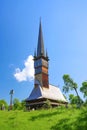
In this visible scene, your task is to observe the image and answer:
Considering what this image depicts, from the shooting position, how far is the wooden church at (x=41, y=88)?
60594 millimetres

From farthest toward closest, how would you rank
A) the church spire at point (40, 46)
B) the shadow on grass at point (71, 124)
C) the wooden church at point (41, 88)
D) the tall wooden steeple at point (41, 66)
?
1. the church spire at point (40, 46)
2. the tall wooden steeple at point (41, 66)
3. the wooden church at point (41, 88)
4. the shadow on grass at point (71, 124)

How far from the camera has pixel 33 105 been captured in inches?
2411

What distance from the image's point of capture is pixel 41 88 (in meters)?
63.2

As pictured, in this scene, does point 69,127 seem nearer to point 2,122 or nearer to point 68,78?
point 2,122

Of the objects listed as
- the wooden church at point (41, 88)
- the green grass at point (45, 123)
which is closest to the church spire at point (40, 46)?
the wooden church at point (41, 88)

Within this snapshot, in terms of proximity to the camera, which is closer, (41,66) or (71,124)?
(71,124)

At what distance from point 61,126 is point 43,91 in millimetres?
38741

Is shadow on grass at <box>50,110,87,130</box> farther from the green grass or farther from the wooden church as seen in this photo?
the wooden church

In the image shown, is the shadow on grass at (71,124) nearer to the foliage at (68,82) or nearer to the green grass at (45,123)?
the green grass at (45,123)

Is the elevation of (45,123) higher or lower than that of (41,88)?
lower

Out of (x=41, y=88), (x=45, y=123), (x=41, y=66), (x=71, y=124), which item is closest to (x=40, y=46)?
(x=41, y=66)

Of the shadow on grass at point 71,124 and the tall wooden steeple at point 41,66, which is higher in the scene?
the tall wooden steeple at point 41,66

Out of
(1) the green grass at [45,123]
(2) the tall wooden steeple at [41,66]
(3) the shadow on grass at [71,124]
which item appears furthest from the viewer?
(2) the tall wooden steeple at [41,66]

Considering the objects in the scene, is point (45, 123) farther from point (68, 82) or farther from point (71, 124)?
point (68, 82)
